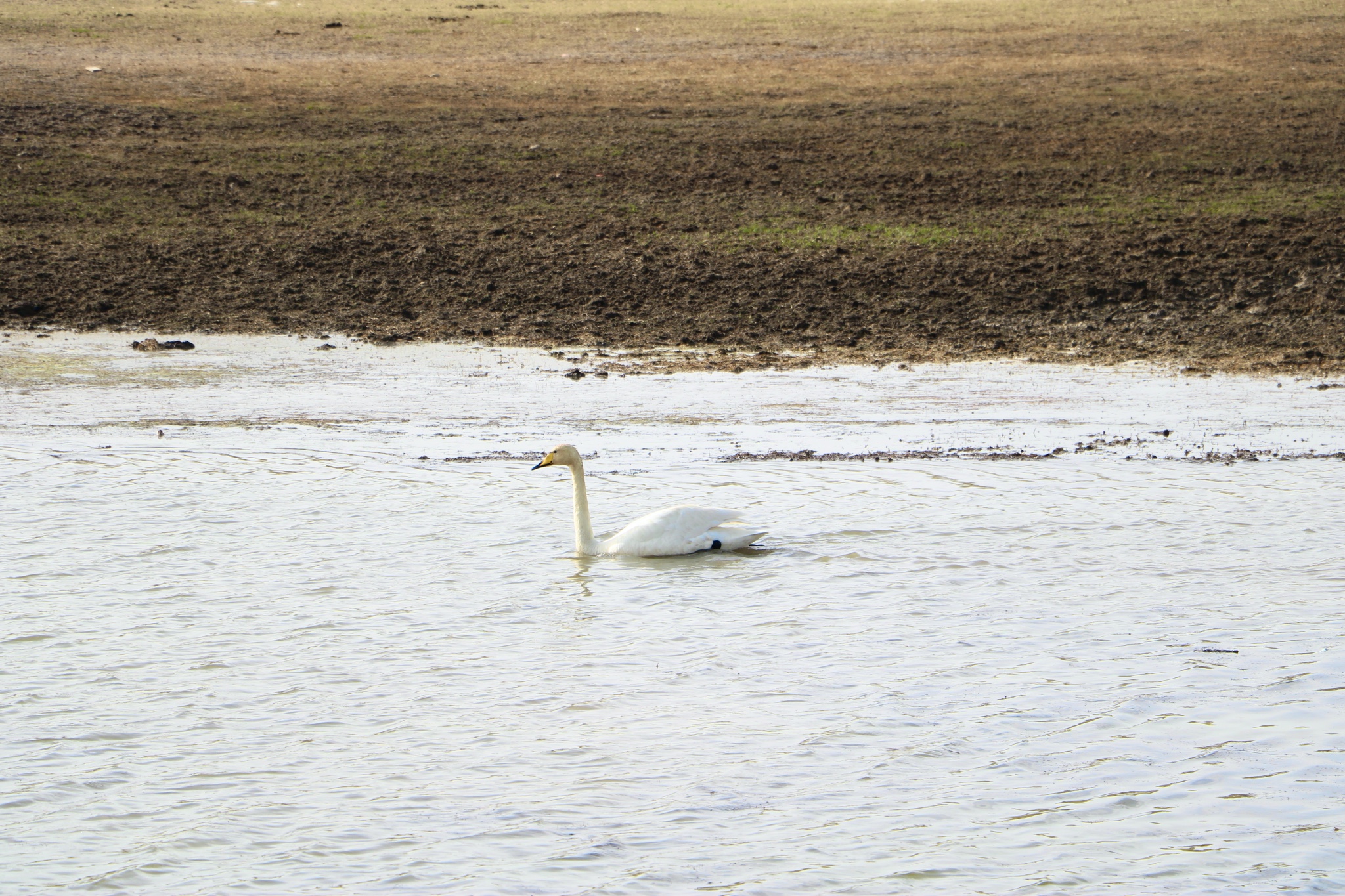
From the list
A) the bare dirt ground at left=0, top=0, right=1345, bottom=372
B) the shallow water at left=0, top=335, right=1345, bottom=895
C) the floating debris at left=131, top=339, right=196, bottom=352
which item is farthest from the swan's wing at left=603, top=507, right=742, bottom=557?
the floating debris at left=131, top=339, right=196, bottom=352

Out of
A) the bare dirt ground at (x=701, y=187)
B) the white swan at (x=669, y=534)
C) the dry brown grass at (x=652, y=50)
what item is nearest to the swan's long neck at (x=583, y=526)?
the white swan at (x=669, y=534)

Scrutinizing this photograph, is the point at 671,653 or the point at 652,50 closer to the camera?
the point at 671,653

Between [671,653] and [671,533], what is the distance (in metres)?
1.55

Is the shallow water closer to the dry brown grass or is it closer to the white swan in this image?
the white swan

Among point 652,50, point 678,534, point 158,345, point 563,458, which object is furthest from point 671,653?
point 652,50

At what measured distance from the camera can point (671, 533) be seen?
7812 mm

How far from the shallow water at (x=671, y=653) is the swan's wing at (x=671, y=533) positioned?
11cm

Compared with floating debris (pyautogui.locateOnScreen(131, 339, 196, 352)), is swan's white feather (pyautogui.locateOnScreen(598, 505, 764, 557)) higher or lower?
lower

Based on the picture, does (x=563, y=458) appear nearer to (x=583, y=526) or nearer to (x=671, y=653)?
(x=583, y=526)

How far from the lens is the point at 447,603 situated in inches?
272

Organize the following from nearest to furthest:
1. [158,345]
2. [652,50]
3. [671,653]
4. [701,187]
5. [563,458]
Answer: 1. [671,653]
2. [563,458]
3. [158,345]
4. [701,187]
5. [652,50]

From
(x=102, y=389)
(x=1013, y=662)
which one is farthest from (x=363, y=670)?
(x=102, y=389)

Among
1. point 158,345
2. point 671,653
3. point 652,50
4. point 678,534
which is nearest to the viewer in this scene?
point 671,653

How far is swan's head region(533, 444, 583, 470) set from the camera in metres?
8.01
